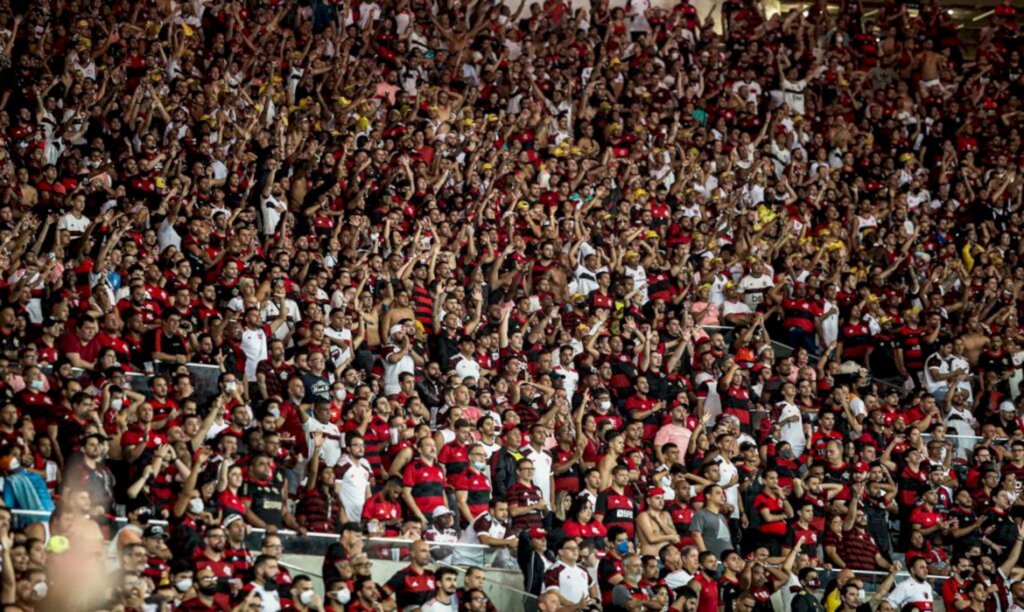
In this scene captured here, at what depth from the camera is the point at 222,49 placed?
19.4 meters

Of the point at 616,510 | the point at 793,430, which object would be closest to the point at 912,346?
the point at 793,430

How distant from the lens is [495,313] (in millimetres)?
16938

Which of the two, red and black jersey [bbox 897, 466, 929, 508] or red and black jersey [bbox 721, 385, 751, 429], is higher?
red and black jersey [bbox 721, 385, 751, 429]

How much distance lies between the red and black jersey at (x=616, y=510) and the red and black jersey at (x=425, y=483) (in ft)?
5.10

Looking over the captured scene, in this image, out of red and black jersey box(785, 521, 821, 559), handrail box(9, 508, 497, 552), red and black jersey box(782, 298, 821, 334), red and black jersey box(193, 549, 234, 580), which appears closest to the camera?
red and black jersey box(193, 549, 234, 580)

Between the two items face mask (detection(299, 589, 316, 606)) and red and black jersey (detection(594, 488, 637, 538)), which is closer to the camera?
face mask (detection(299, 589, 316, 606))

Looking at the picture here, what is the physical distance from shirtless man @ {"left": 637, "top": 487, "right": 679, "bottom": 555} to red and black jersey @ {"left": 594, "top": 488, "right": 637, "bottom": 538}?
105 millimetres

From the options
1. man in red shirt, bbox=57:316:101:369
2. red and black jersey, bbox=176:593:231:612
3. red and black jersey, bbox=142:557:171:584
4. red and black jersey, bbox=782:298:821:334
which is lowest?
red and black jersey, bbox=176:593:231:612

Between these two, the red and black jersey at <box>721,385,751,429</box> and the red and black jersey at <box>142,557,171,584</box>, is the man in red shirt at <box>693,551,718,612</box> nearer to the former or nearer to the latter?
the red and black jersey at <box>721,385,751,429</box>

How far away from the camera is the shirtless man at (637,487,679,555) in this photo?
48.3 ft

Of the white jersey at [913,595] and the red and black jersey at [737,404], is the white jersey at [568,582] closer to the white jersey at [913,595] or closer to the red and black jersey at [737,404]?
the white jersey at [913,595]

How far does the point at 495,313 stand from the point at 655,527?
10.8 ft

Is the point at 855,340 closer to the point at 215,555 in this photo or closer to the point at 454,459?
the point at 454,459

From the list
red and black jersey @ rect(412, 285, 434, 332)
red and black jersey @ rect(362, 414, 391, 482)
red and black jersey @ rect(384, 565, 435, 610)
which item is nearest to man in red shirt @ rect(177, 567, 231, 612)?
red and black jersey @ rect(384, 565, 435, 610)
